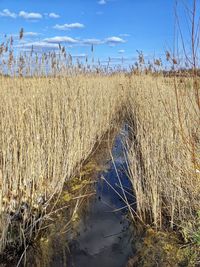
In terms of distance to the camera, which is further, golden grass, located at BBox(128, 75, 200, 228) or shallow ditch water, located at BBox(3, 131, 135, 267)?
golden grass, located at BBox(128, 75, 200, 228)

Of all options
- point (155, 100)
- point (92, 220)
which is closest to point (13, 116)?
point (92, 220)

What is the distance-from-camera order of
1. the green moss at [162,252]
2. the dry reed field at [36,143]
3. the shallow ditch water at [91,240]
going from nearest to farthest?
1. the green moss at [162,252]
2. the shallow ditch water at [91,240]
3. the dry reed field at [36,143]

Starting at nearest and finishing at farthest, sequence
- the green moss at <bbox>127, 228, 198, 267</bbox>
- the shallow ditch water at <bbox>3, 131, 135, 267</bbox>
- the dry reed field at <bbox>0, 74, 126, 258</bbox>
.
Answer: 1. the green moss at <bbox>127, 228, 198, 267</bbox>
2. the shallow ditch water at <bbox>3, 131, 135, 267</bbox>
3. the dry reed field at <bbox>0, 74, 126, 258</bbox>

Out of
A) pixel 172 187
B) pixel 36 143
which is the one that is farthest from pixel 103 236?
pixel 36 143

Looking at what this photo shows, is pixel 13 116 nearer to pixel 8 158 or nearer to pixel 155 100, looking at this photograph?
pixel 8 158

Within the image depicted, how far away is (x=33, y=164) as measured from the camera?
117 inches

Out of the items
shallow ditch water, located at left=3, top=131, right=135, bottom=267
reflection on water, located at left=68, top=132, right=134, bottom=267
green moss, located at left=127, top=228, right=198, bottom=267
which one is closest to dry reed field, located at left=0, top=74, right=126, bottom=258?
shallow ditch water, located at left=3, top=131, right=135, bottom=267

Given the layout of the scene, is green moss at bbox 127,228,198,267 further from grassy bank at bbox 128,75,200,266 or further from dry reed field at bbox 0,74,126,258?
dry reed field at bbox 0,74,126,258

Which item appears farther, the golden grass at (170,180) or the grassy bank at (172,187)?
the golden grass at (170,180)

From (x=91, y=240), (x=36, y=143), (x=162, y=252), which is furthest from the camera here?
(x=36, y=143)

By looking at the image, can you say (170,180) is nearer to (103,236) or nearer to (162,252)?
(162,252)

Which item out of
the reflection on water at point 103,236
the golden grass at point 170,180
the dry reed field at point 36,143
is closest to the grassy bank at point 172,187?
the golden grass at point 170,180

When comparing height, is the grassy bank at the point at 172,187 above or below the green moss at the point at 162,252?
above

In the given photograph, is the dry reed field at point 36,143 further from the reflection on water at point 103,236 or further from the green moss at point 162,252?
the green moss at point 162,252
